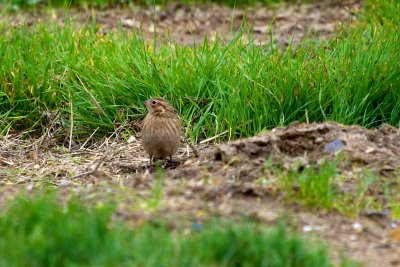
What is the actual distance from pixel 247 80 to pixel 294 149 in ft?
4.94

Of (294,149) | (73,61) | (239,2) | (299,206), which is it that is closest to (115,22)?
(239,2)

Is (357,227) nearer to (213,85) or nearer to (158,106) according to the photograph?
(158,106)

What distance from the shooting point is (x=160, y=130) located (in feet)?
23.6

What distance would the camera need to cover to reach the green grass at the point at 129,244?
4.59m

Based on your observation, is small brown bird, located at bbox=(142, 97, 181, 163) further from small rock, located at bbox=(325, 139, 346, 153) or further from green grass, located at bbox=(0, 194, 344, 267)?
green grass, located at bbox=(0, 194, 344, 267)

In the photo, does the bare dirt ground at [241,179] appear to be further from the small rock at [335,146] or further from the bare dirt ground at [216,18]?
the bare dirt ground at [216,18]

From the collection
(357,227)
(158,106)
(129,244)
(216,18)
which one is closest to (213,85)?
(158,106)

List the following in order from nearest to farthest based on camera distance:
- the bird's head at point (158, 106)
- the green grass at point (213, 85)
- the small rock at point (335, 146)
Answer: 1. the small rock at point (335, 146)
2. the bird's head at point (158, 106)
3. the green grass at point (213, 85)

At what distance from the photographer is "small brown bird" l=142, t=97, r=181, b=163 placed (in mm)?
7184

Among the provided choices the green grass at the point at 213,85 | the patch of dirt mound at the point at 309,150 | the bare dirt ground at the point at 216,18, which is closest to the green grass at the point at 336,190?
the patch of dirt mound at the point at 309,150

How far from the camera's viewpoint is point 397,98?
7941 millimetres

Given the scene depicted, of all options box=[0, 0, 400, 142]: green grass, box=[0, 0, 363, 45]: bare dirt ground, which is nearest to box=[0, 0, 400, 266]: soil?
box=[0, 0, 400, 142]: green grass

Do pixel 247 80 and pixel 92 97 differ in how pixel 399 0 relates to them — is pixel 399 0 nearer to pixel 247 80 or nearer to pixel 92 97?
pixel 247 80

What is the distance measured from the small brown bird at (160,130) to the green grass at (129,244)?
218cm
